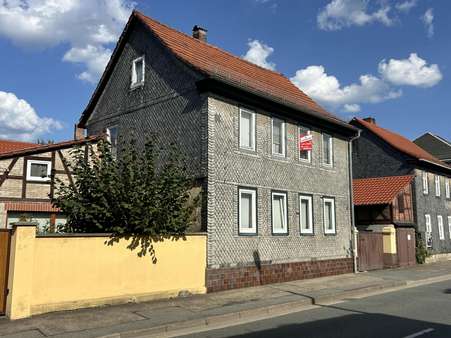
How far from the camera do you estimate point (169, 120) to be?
632 inches

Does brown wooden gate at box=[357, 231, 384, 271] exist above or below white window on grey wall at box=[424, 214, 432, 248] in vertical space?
below

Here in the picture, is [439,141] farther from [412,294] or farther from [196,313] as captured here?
[196,313]

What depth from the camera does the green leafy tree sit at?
12.0m

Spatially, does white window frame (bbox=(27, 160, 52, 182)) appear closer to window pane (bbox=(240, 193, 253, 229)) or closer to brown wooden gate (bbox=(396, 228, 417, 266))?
window pane (bbox=(240, 193, 253, 229))

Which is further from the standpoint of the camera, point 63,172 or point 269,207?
point 63,172

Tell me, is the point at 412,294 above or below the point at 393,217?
below

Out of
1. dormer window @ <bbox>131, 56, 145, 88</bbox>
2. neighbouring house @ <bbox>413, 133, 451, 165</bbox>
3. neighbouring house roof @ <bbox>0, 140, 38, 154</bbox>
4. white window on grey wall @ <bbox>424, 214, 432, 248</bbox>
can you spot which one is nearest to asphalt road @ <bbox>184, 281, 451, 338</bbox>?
dormer window @ <bbox>131, 56, 145, 88</bbox>

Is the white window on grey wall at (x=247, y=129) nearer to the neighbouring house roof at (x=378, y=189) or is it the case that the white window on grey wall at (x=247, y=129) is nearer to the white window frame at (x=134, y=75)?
the white window frame at (x=134, y=75)

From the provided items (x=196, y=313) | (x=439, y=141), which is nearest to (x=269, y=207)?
(x=196, y=313)

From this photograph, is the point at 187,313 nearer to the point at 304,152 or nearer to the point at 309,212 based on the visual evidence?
the point at 309,212

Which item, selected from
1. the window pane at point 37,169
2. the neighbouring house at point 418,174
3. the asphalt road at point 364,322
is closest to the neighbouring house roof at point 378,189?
the neighbouring house at point 418,174

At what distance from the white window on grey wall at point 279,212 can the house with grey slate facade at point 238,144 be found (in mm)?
41

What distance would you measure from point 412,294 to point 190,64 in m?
9.84

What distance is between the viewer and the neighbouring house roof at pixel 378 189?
2484 cm
